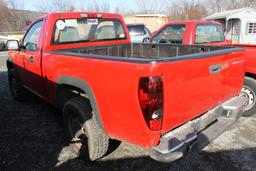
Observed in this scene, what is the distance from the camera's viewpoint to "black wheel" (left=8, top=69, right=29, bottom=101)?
18.2 ft

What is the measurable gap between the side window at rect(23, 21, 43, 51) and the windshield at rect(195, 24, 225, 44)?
396 cm

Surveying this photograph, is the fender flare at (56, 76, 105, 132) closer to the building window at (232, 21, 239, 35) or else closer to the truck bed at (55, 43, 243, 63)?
the truck bed at (55, 43, 243, 63)

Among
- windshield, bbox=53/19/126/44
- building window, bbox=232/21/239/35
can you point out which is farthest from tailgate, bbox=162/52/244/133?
building window, bbox=232/21/239/35

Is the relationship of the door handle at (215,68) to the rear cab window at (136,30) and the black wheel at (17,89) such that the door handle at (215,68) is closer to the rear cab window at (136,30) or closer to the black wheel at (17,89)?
the black wheel at (17,89)

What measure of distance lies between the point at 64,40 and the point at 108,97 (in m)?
2.01

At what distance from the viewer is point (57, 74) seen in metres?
3.52

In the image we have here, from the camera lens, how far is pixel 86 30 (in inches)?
179

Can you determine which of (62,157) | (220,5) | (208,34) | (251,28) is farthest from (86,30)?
(220,5)

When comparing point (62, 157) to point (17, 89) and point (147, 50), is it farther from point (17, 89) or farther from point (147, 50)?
point (17, 89)

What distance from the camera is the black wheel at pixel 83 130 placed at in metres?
3.01

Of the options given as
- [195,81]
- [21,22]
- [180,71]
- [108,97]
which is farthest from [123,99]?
[21,22]

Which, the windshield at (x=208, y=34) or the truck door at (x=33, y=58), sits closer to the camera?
the truck door at (x=33, y=58)

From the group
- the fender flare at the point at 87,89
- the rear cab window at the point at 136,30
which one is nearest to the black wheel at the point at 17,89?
the fender flare at the point at 87,89

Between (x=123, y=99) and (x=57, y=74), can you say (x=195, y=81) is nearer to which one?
(x=123, y=99)
